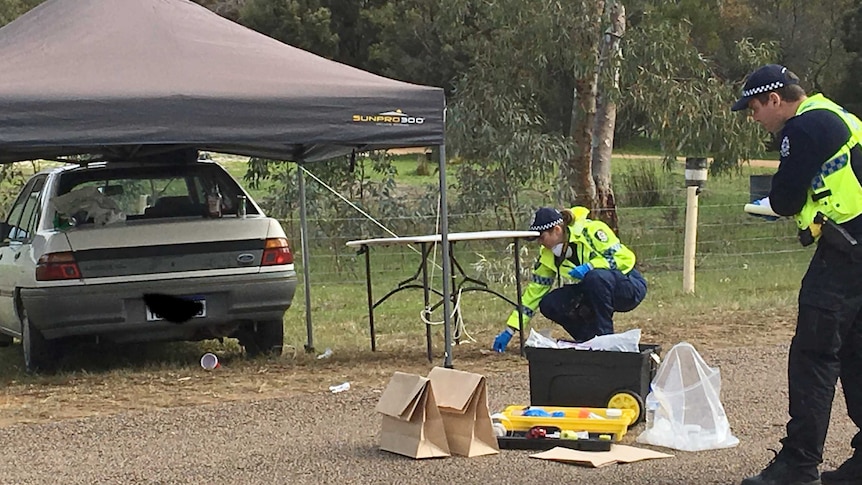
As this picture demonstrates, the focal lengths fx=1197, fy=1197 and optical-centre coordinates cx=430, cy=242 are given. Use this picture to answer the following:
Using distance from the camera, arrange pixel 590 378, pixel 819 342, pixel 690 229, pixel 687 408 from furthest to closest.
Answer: pixel 690 229 → pixel 590 378 → pixel 687 408 → pixel 819 342

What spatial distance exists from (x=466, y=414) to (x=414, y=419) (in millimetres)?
264

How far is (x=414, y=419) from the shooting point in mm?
6055

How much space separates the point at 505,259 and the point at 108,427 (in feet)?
28.4

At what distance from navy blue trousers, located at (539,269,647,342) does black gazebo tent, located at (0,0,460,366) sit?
33.0 inches

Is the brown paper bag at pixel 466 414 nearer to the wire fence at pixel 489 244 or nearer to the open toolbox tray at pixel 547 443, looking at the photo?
the open toolbox tray at pixel 547 443

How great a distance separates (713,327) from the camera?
34.2 ft

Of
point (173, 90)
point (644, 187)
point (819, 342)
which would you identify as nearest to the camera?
point (819, 342)

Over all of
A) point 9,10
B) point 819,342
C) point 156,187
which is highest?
point 9,10

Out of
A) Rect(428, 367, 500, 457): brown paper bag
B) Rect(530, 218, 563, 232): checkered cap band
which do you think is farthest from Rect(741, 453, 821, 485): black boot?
Rect(530, 218, 563, 232): checkered cap band

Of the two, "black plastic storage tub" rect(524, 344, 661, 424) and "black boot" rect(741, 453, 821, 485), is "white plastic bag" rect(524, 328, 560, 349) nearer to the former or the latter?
"black plastic storage tub" rect(524, 344, 661, 424)

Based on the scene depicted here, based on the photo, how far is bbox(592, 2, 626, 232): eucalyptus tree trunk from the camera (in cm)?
1675

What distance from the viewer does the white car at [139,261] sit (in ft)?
26.9

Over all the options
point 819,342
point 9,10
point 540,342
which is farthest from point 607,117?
point 9,10

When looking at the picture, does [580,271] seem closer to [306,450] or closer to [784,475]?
[306,450]
